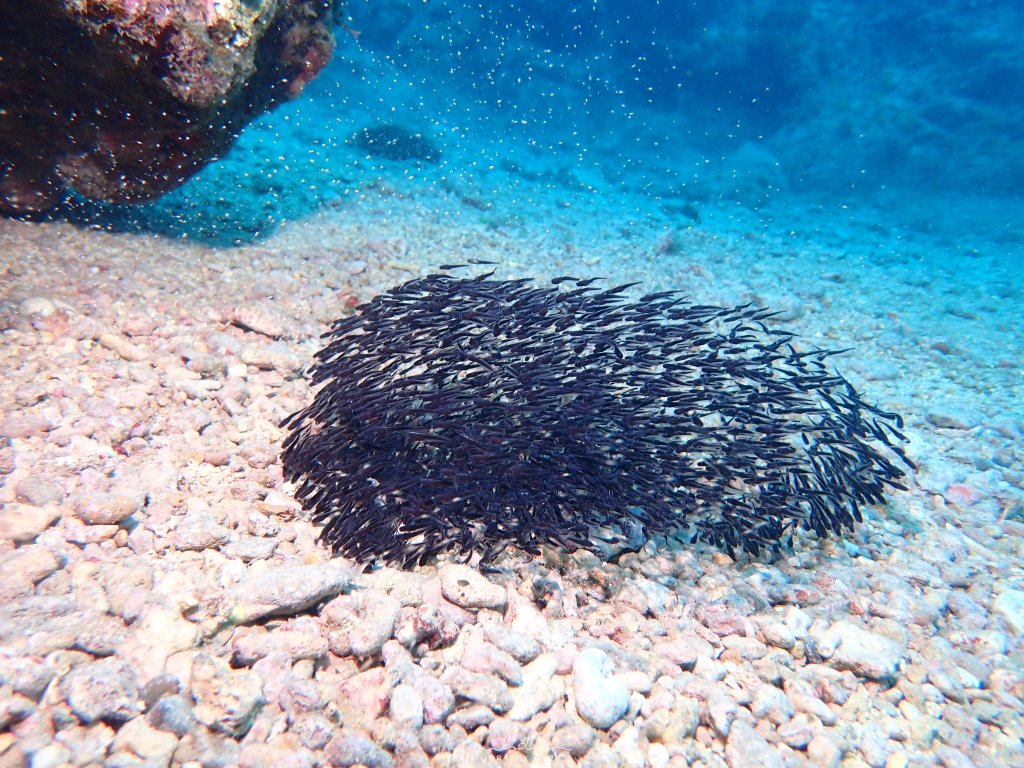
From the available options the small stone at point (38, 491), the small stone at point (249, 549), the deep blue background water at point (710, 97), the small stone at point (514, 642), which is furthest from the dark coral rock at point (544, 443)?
the deep blue background water at point (710, 97)

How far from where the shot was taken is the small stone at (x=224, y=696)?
2141 mm

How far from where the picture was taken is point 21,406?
3.95 m

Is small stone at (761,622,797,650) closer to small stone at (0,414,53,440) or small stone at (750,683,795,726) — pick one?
small stone at (750,683,795,726)

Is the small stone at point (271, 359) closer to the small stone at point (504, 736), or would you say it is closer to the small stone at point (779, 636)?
the small stone at point (504, 736)

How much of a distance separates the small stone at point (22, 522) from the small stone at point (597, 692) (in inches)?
122

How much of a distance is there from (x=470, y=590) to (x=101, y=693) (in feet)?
5.97

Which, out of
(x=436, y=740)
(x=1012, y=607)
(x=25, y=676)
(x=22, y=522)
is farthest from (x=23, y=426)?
(x=1012, y=607)

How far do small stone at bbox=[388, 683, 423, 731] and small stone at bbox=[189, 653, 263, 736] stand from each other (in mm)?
581

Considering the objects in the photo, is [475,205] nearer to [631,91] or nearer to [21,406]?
[21,406]

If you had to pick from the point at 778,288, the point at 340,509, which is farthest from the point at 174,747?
the point at 778,288

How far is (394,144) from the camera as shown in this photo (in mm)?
18859

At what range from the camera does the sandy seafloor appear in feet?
7.51

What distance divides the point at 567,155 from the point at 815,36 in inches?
658

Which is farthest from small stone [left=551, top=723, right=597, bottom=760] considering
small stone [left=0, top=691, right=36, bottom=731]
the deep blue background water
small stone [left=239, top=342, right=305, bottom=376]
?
the deep blue background water
